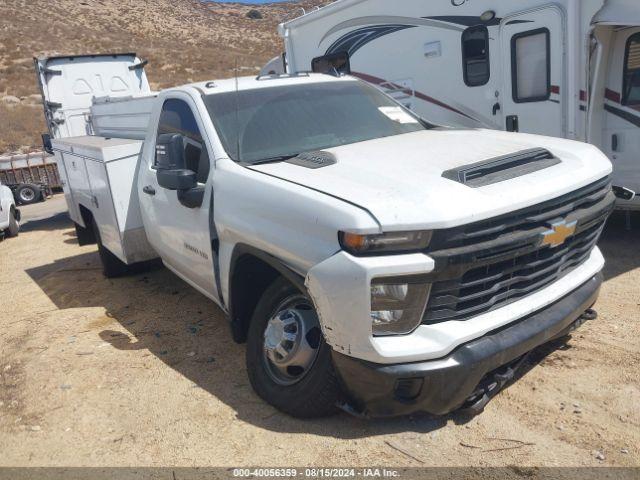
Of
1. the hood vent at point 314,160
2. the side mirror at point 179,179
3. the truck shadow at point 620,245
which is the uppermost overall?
the hood vent at point 314,160

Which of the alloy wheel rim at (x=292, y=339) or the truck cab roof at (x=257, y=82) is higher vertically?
the truck cab roof at (x=257, y=82)

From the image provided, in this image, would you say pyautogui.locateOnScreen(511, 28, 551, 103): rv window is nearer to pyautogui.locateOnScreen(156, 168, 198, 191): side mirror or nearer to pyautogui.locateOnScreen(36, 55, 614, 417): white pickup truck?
pyautogui.locateOnScreen(36, 55, 614, 417): white pickup truck

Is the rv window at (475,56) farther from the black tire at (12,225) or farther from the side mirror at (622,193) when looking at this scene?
the black tire at (12,225)

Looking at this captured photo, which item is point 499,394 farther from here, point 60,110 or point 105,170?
point 60,110

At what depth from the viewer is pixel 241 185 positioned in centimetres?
360

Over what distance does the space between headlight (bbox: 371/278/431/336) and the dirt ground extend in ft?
2.35

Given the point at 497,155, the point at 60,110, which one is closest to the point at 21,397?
the point at 497,155

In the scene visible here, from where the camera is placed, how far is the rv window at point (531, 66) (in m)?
6.60

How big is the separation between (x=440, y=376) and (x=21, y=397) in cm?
299

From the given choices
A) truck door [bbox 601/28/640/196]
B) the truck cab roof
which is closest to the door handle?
truck door [bbox 601/28/640/196]

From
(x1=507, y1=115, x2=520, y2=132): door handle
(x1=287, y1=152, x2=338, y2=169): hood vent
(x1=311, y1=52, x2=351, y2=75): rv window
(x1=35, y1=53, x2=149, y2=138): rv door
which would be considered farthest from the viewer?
(x1=35, y1=53, x2=149, y2=138): rv door

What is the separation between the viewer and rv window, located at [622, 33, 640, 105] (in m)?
6.13

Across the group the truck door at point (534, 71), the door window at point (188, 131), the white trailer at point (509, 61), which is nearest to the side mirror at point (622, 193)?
Answer: the white trailer at point (509, 61)

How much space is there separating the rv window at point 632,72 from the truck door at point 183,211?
4.47 metres
